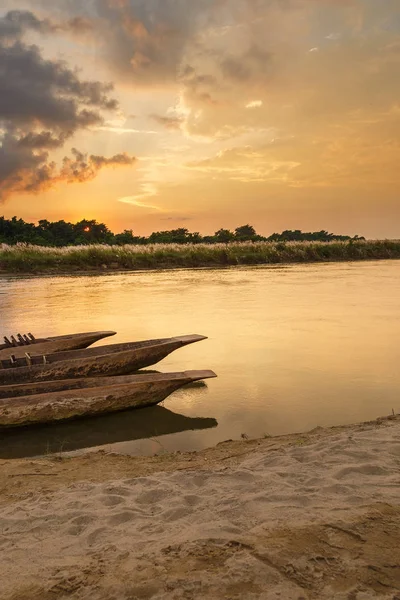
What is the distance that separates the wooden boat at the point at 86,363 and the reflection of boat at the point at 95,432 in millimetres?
1000

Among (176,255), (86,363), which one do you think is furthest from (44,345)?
(176,255)

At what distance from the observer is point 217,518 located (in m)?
3.07

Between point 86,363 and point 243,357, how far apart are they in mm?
3017

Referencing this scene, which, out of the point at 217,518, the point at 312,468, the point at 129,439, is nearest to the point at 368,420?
the point at 312,468

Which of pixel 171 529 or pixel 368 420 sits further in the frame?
pixel 368 420

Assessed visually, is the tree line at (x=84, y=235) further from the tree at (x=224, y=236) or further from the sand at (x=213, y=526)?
the sand at (x=213, y=526)

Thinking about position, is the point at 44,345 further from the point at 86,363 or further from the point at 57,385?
the point at 57,385

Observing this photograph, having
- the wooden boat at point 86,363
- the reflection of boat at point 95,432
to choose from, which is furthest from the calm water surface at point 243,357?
the wooden boat at point 86,363

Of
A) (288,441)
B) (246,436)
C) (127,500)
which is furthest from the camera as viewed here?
(246,436)

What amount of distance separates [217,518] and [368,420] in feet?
9.81

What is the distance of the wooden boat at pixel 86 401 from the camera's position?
5.43m

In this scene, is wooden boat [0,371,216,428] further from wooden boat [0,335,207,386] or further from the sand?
the sand

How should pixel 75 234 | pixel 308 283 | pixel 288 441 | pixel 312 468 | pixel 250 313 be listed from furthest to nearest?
pixel 75 234 → pixel 308 283 → pixel 250 313 → pixel 288 441 → pixel 312 468

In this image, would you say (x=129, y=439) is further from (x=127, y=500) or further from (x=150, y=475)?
(x=127, y=500)
